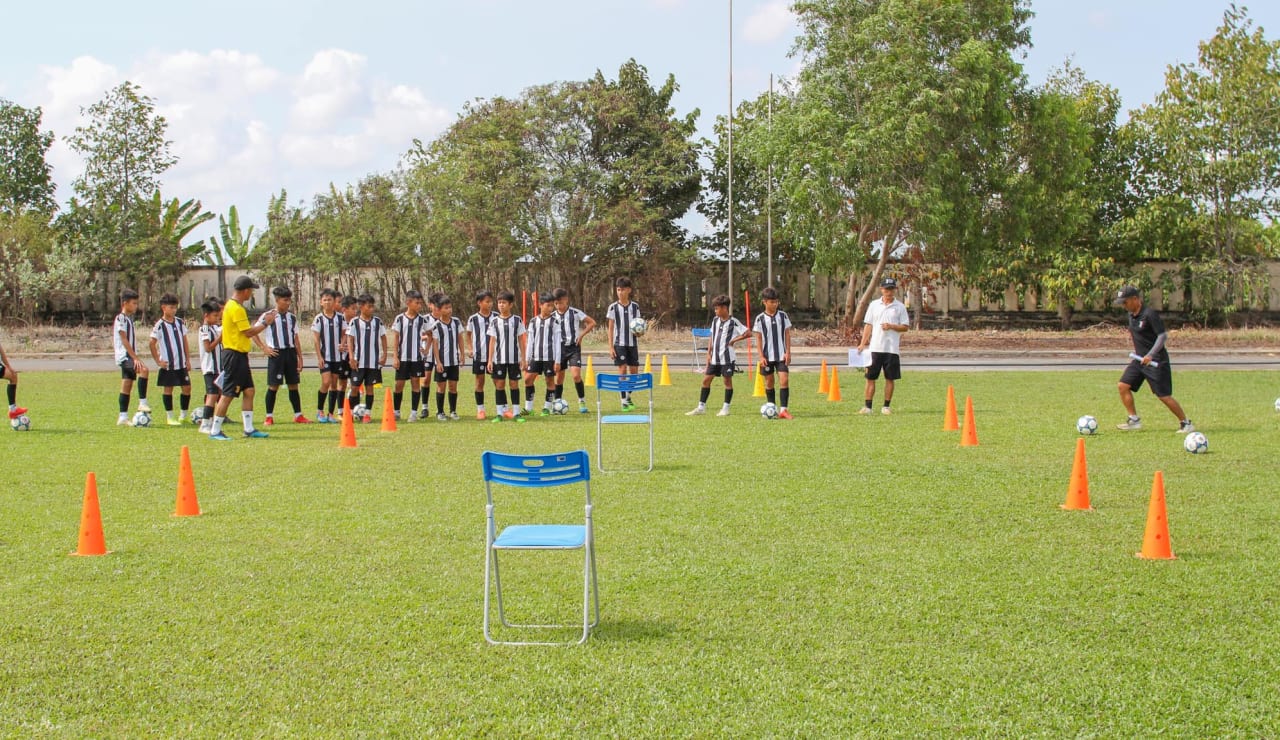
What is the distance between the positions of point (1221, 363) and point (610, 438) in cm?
1891

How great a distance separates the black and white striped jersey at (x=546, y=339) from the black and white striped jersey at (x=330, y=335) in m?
2.68

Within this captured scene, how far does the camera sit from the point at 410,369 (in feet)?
51.5

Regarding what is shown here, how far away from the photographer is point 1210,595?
6.38 m

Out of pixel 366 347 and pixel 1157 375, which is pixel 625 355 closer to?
pixel 366 347

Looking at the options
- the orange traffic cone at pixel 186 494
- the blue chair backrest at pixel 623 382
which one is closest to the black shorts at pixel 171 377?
the orange traffic cone at pixel 186 494

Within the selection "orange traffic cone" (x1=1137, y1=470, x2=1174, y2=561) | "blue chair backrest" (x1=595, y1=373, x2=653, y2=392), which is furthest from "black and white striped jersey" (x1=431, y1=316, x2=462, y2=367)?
"orange traffic cone" (x1=1137, y1=470, x2=1174, y2=561)

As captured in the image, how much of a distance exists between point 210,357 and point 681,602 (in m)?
10.7

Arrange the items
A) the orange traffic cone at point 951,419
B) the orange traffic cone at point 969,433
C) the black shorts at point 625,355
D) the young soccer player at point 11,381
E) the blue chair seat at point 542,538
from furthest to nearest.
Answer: the black shorts at point 625,355 < the young soccer player at point 11,381 < the orange traffic cone at point 951,419 < the orange traffic cone at point 969,433 < the blue chair seat at point 542,538

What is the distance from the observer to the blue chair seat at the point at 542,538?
18.1ft

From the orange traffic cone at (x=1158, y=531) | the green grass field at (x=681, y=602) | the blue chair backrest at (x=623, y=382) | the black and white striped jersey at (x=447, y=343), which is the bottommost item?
the green grass field at (x=681, y=602)

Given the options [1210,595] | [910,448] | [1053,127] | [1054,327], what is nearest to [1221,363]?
[1053,127]

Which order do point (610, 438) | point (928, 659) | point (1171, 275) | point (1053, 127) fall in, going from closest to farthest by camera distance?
point (928, 659)
point (610, 438)
point (1053, 127)
point (1171, 275)

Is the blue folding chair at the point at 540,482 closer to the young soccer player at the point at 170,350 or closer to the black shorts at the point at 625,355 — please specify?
the young soccer player at the point at 170,350

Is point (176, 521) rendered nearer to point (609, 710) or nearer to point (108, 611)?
point (108, 611)
